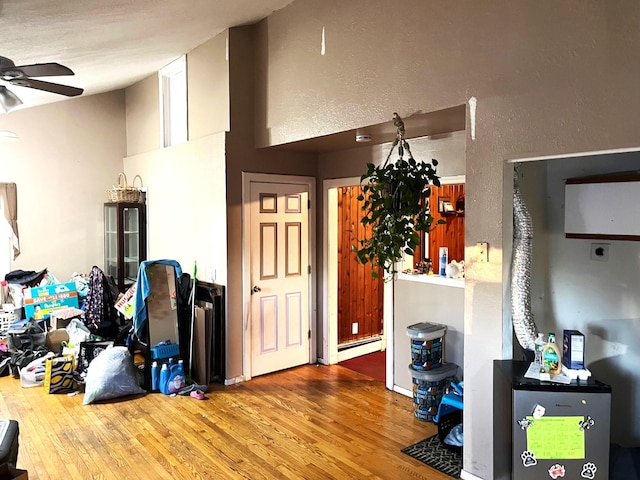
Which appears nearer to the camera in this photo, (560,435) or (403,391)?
(560,435)

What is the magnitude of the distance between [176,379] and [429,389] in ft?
7.22

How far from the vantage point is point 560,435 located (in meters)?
2.29

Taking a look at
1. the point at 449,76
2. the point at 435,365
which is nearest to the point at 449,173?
the point at 449,76

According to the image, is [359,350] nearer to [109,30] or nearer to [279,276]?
[279,276]

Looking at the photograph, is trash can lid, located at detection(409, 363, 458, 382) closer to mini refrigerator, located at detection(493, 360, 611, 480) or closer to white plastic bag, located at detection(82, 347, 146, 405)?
mini refrigerator, located at detection(493, 360, 611, 480)

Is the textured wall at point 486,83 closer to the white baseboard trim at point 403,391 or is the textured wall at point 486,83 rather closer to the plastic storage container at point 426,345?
the plastic storage container at point 426,345

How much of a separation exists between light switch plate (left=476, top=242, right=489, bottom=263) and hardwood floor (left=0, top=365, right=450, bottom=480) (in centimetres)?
134

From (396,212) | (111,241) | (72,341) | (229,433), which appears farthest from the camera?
(111,241)

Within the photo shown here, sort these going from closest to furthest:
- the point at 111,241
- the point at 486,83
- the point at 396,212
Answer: the point at 486,83, the point at 396,212, the point at 111,241

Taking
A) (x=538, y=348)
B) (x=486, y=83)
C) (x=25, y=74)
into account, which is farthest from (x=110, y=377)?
(x=486, y=83)

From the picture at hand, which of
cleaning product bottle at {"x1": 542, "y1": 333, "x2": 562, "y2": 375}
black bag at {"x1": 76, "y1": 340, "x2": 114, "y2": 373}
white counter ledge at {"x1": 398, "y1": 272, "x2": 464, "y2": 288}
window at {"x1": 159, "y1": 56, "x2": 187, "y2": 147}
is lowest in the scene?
black bag at {"x1": 76, "y1": 340, "x2": 114, "y2": 373}

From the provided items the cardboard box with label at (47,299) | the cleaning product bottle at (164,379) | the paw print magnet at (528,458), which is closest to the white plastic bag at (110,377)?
the cleaning product bottle at (164,379)

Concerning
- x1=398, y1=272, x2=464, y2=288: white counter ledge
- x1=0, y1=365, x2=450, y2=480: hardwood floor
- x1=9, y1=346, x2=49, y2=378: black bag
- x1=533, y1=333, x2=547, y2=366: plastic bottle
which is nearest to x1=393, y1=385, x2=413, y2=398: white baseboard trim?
x1=0, y1=365, x2=450, y2=480: hardwood floor

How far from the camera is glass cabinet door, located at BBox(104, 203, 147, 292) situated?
598 centimetres
